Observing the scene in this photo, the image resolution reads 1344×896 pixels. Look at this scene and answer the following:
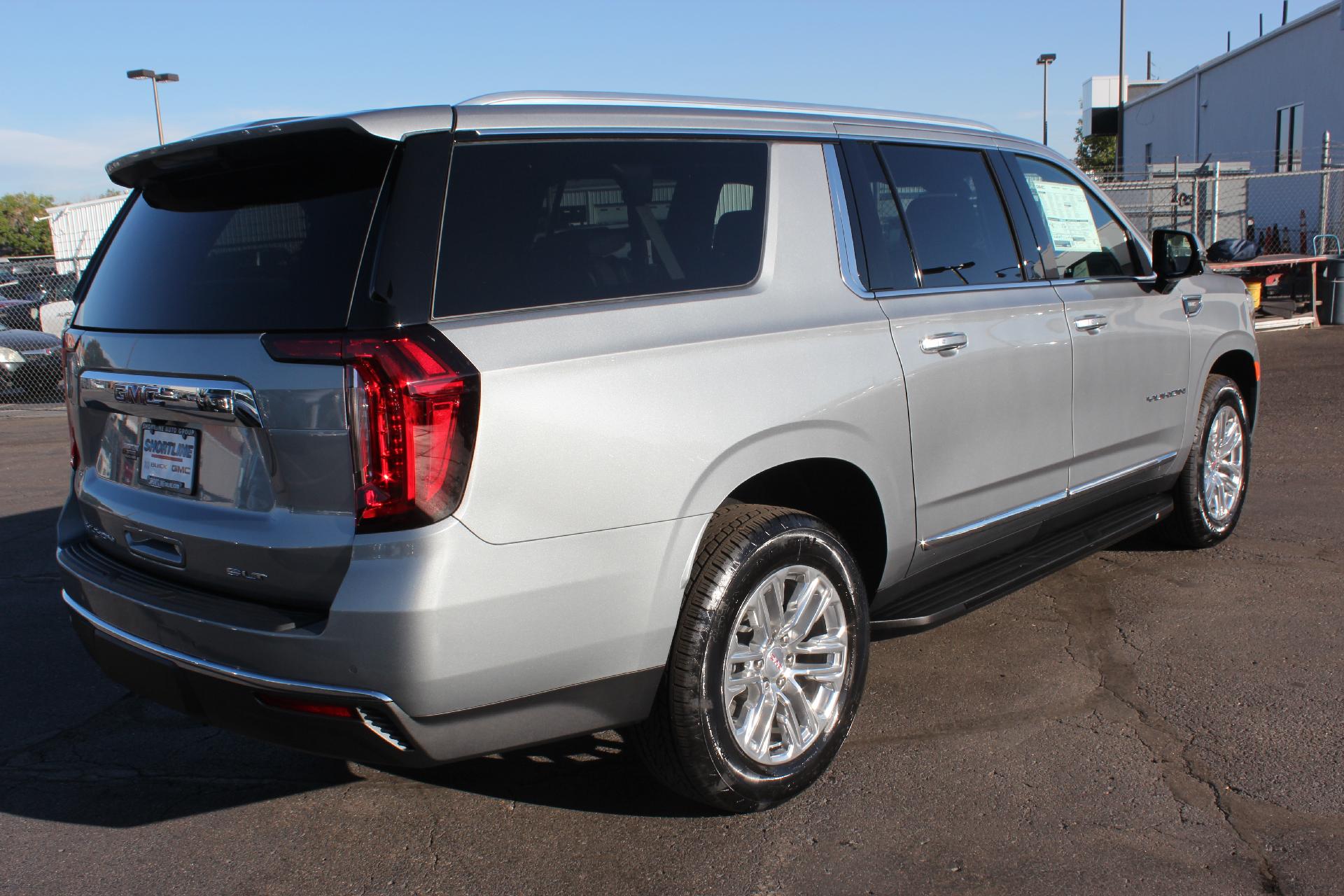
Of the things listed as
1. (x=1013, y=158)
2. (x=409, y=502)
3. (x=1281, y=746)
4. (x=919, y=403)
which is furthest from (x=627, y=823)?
(x=1013, y=158)

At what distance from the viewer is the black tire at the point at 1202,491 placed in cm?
522

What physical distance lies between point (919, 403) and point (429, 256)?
1677 mm

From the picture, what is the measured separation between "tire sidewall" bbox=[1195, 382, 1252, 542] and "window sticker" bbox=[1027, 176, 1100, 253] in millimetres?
1124

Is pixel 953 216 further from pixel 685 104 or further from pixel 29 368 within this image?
pixel 29 368

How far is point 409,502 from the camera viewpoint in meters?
2.44

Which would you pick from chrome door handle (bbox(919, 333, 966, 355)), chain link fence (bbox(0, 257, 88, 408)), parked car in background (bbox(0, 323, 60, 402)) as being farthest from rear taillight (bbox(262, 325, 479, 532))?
parked car in background (bbox(0, 323, 60, 402))

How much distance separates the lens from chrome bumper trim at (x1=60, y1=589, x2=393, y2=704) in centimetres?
249

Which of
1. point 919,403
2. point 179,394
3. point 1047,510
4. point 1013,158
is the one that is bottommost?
point 1047,510

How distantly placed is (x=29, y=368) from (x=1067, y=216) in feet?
43.3

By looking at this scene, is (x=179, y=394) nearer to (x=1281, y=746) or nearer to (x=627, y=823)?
(x=627, y=823)

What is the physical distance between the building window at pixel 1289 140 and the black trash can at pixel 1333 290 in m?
11.4

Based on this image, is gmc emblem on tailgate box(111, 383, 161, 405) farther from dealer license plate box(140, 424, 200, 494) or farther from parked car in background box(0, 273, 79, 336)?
parked car in background box(0, 273, 79, 336)

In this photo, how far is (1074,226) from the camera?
4.66 m

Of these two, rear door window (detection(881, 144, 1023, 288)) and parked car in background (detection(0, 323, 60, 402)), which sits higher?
rear door window (detection(881, 144, 1023, 288))
